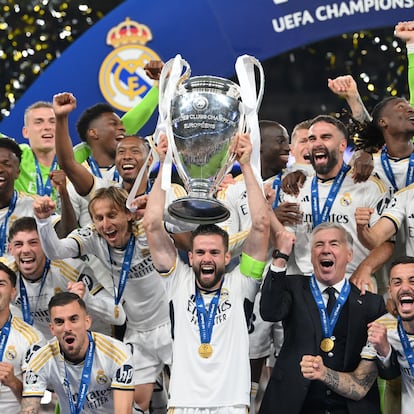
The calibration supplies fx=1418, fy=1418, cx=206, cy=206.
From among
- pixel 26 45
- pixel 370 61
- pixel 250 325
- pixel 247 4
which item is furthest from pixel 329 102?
pixel 250 325

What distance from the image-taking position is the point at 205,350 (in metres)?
7.04

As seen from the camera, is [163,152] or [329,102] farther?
[329,102]

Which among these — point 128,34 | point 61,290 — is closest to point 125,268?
point 61,290

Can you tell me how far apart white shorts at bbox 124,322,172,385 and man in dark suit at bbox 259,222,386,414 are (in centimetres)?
86

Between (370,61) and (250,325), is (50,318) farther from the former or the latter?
(370,61)

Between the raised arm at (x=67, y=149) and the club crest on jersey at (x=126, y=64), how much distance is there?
5.28ft

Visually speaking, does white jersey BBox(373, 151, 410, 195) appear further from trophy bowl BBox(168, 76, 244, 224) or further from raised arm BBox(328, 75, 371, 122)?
trophy bowl BBox(168, 76, 244, 224)

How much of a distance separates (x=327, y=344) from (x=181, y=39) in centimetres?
321

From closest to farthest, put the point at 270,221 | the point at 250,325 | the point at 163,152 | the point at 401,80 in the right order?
1. the point at 163,152
2. the point at 270,221
3. the point at 250,325
4. the point at 401,80

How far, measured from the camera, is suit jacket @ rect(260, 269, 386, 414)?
7.15 meters

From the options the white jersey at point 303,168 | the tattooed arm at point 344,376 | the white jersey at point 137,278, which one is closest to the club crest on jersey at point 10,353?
the white jersey at point 137,278

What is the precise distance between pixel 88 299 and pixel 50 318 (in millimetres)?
340

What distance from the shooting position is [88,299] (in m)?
7.98

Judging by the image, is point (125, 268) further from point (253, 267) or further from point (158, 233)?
point (253, 267)
